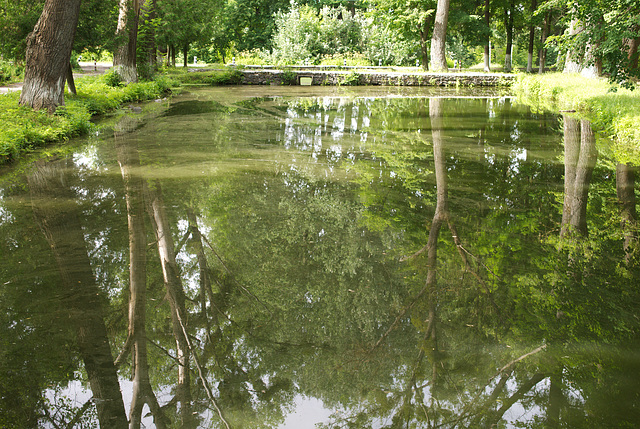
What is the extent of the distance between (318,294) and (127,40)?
1625cm

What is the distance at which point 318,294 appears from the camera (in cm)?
427

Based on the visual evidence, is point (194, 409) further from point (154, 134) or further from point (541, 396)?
point (154, 134)

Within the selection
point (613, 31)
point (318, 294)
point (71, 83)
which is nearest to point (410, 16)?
point (613, 31)

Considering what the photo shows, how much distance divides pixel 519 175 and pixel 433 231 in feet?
10.0

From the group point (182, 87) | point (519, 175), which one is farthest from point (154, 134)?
point (182, 87)

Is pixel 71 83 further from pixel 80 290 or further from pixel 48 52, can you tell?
pixel 80 290

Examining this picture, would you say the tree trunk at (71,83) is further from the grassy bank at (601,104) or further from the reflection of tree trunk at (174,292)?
the grassy bank at (601,104)

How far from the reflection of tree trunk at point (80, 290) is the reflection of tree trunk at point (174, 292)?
344 mm

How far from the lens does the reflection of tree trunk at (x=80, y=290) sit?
2.98 m

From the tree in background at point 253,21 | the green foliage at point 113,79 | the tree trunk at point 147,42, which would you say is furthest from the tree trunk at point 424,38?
the green foliage at point 113,79

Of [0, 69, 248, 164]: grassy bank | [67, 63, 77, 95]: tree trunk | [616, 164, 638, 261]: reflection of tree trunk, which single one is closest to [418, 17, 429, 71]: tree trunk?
[0, 69, 248, 164]: grassy bank

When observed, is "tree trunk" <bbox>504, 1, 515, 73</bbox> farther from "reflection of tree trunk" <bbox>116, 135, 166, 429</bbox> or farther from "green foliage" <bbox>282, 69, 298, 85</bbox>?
"reflection of tree trunk" <bbox>116, 135, 166, 429</bbox>

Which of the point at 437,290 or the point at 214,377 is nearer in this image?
the point at 214,377

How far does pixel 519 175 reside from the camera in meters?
8.01
